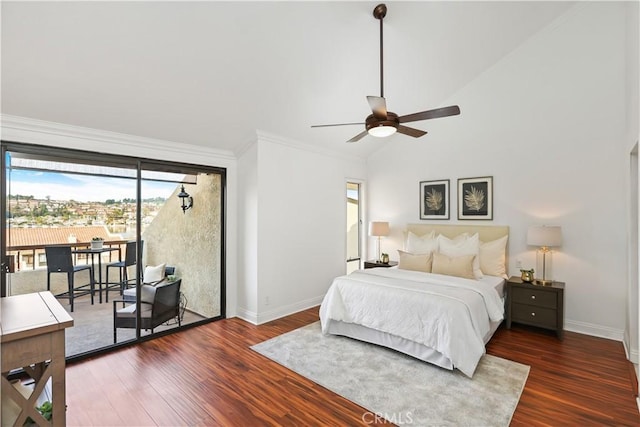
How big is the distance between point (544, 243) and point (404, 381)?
250 centimetres

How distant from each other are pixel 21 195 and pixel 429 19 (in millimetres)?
4396

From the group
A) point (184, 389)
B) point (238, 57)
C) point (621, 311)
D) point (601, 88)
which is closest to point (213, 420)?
point (184, 389)

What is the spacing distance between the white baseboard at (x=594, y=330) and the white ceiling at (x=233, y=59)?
3624 millimetres

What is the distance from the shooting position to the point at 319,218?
5.07m

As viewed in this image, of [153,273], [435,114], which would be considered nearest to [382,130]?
[435,114]

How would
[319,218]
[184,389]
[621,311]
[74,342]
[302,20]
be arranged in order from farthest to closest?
[319,218] < [621,311] < [74,342] < [302,20] < [184,389]

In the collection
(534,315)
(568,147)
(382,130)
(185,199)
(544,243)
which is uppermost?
(568,147)

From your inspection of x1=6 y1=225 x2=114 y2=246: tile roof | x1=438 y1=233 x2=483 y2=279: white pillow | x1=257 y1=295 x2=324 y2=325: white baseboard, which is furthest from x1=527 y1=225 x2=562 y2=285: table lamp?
x1=6 y1=225 x2=114 y2=246: tile roof

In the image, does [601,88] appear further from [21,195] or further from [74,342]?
[74,342]

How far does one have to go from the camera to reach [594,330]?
3740 millimetres

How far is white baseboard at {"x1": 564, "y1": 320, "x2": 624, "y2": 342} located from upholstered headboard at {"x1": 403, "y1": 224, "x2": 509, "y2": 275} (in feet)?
3.15

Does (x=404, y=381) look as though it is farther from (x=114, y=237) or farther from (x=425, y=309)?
(x=114, y=237)

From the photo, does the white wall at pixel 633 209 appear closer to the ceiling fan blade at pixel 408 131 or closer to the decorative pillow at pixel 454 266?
the decorative pillow at pixel 454 266

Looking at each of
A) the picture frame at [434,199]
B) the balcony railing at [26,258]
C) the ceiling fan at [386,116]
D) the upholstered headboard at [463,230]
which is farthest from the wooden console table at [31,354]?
the picture frame at [434,199]
